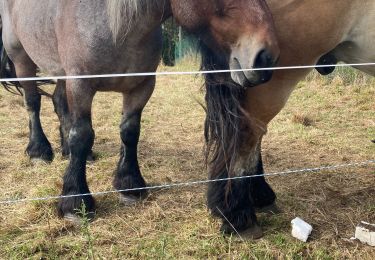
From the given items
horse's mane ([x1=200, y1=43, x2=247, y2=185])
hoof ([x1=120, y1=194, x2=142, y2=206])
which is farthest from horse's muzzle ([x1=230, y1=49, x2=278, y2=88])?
hoof ([x1=120, y1=194, x2=142, y2=206])

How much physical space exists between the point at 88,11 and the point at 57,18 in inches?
15.6

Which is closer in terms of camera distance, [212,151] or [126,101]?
[212,151]

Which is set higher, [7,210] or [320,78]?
[320,78]

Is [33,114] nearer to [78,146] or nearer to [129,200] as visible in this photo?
[78,146]

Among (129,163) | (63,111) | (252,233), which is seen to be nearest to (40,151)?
(63,111)

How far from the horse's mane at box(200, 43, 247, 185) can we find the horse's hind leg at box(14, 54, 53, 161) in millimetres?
2284

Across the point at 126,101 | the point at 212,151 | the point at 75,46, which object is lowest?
the point at 212,151

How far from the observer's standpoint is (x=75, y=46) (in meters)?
2.91

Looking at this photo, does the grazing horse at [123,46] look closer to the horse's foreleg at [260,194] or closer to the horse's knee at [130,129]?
the horse's knee at [130,129]

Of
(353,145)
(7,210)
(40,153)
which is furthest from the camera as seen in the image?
(353,145)

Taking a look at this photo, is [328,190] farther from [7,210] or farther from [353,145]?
[7,210]

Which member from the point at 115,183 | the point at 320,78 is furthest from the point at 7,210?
the point at 320,78

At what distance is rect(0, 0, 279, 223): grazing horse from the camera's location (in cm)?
221

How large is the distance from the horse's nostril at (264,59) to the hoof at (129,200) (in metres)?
1.64
